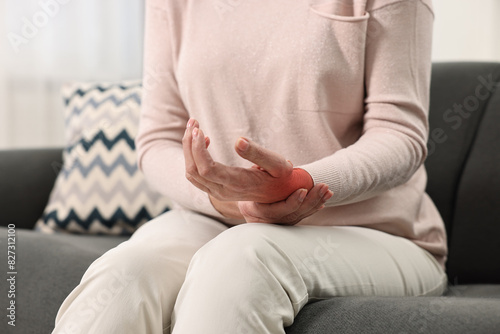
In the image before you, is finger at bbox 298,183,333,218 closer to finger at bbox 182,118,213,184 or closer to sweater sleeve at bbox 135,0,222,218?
finger at bbox 182,118,213,184

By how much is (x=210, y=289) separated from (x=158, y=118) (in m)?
0.52

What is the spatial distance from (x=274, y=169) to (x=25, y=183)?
43.8 inches

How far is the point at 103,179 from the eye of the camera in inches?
62.2

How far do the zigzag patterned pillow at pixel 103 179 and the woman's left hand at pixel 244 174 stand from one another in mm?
811

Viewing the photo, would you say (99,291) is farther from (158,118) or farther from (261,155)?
(158,118)

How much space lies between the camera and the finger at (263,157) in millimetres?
666

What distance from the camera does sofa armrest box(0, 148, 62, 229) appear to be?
1.60 meters

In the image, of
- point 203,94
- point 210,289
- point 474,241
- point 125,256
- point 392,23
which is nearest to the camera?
point 210,289

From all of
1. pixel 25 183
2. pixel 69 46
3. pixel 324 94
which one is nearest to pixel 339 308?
pixel 324 94

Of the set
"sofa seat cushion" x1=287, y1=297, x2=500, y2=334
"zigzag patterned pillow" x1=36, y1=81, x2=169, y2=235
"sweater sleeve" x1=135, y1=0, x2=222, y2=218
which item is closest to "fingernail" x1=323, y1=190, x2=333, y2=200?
"sofa seat cushion" x1=287, y1=297, x2=500, y2=334

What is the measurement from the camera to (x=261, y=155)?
0.69 meters

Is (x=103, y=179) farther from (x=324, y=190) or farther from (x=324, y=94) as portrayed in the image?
(x=324, y=190)

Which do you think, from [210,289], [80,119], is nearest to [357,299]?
[210,289]

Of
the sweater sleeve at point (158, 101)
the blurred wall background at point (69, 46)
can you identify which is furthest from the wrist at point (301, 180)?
the blurred wall background at point (69, 46)
